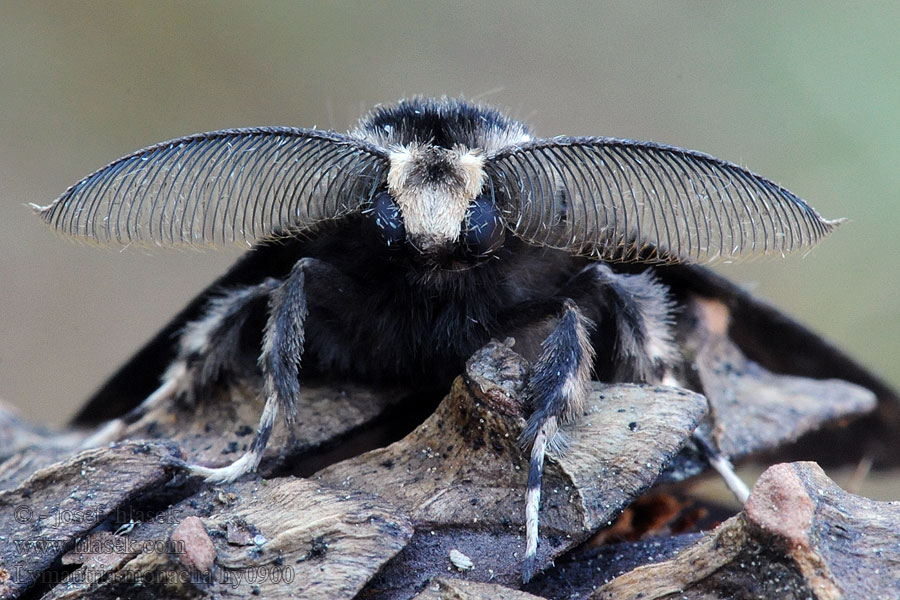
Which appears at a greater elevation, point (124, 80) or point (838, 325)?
point (124, 80)

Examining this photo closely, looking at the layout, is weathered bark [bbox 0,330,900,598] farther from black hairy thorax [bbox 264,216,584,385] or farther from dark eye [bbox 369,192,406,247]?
dark eye [bbox 369,192,406,247]

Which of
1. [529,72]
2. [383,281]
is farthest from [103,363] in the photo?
[383,281]

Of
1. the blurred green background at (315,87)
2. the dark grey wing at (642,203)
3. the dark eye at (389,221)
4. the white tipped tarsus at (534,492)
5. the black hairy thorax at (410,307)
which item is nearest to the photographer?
the white tipped tarsus at (534,492)

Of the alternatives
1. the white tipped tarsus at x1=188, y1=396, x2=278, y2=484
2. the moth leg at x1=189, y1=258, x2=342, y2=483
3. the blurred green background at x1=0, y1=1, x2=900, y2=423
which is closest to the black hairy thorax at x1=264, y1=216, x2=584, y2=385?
the moth leg at x1=189, y1=258, x2=342, y2=483

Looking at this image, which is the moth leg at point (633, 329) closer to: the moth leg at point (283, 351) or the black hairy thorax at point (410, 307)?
the black hairy thorax at point (410, 307)

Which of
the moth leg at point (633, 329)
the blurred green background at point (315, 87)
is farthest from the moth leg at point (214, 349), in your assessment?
the blurred green background at point (315, 87)

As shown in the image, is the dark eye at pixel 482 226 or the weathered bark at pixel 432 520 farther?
the dark eye at pixel 482 226

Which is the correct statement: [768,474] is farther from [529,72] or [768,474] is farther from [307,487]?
[529,72]
